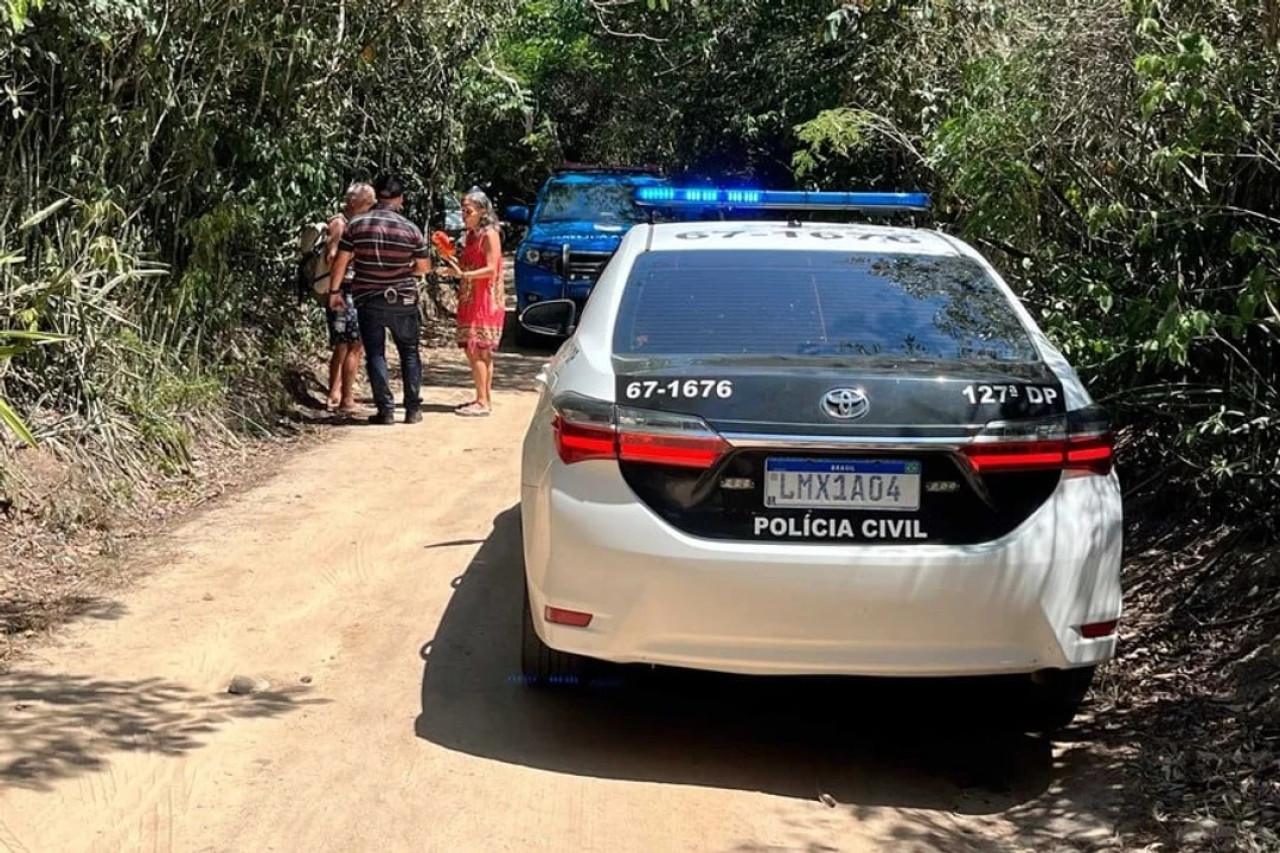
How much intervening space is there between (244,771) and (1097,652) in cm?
264

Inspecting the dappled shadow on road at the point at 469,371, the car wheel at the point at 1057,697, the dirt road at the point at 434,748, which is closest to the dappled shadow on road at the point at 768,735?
the dirt road at the point at 434,748

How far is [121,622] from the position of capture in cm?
600

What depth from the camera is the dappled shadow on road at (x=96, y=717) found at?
454cm

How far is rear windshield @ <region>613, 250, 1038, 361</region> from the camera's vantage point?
15.5 ft

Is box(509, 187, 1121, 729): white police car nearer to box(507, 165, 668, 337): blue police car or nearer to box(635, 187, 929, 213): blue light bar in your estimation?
box(635, 187, 929, 213): blue light bar

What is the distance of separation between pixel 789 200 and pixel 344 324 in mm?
4302

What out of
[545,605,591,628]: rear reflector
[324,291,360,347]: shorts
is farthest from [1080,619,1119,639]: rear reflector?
[324,291,360,347]: shorts

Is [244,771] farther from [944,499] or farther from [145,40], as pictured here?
[145,40]

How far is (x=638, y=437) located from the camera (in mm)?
4309

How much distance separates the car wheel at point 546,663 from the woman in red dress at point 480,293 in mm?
6211

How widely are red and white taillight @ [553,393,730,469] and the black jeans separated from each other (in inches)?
241

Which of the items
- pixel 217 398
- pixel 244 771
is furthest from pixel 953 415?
pixel 217 398

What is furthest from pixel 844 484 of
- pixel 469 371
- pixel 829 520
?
pixel 469 371

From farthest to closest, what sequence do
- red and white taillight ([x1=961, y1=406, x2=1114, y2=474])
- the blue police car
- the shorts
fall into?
1. the blue police car
2. the shorts
3. red and white taillight ([x1=961, y1=406, x2=1114, y2=474])
